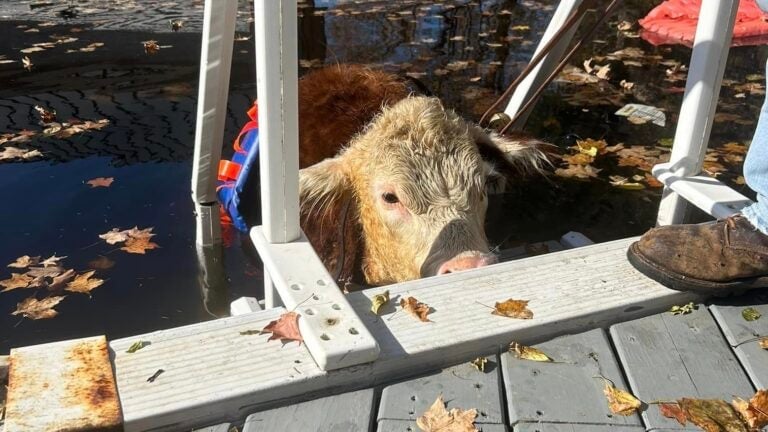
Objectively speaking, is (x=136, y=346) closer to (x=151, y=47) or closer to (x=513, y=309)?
(x=513, y=309)

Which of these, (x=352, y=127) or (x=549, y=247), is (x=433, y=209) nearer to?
(x=352, y=127)

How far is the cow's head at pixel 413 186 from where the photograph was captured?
3869 mm

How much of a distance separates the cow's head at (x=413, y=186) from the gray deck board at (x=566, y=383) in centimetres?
92

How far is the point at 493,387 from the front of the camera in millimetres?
2514

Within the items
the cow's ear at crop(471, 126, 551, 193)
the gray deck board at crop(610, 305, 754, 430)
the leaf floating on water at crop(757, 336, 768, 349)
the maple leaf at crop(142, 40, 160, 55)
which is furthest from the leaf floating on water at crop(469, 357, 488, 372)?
the maple leaf at crop(142, 40, 160, 55)

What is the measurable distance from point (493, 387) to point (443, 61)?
319 inches

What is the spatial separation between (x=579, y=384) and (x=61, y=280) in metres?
4.02

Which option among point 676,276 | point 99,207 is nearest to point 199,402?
point 676,276

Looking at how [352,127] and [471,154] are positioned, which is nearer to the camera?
[471,154]

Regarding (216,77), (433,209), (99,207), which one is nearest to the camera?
(433,209)

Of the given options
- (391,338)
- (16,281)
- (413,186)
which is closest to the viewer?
(391,338)

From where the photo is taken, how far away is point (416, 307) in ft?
9.07

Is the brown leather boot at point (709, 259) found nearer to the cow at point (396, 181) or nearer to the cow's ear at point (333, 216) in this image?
the cow at point (396, 181)

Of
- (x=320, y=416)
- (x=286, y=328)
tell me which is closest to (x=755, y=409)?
(x=320, y=416)
